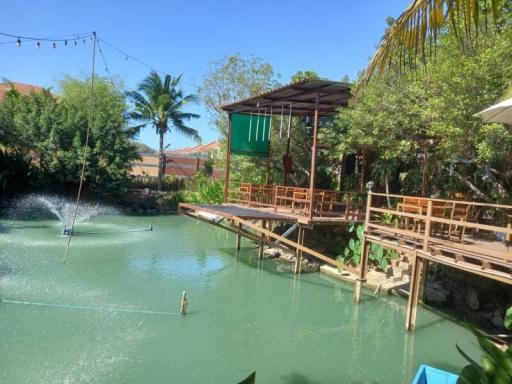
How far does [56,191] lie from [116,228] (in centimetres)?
638

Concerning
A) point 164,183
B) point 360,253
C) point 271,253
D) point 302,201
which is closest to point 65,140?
point 164,183

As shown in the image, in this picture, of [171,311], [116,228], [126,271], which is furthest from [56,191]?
[171,311]

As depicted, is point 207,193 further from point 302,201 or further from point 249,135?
point 302,201

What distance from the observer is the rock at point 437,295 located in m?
9.55

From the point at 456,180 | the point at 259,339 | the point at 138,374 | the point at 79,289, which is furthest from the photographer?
the point at 456,180

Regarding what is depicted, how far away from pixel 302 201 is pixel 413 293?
426 cm

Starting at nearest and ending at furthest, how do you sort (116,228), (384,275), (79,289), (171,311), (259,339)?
(259,339)
(171,311)
(79,289)
(384,275)
(116,228)

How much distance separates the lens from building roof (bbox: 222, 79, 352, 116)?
36.7 feet

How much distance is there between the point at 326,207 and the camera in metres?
13.0

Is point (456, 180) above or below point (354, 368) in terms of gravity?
above

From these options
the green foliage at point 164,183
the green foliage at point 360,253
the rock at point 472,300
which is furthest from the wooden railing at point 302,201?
the green foliage at point 164,183

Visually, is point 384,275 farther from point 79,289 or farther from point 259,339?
point 79,289

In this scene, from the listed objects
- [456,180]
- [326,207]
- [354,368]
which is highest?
[456,180]

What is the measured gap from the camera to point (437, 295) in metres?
9.59
